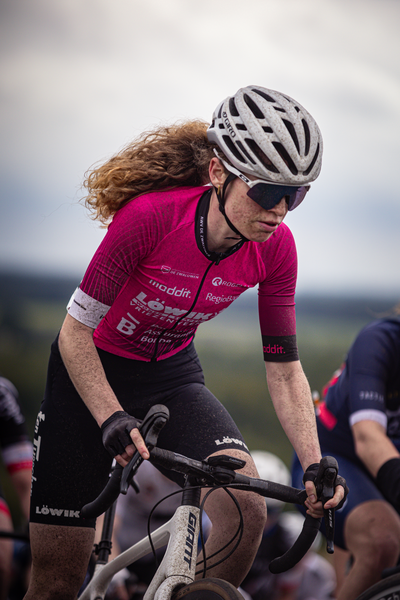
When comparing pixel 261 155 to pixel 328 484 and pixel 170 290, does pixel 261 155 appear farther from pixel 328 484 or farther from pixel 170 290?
pixel 328 484

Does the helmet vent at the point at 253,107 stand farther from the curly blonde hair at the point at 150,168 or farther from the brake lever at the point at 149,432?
the brake lever at the point at 149,432

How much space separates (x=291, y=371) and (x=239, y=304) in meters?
4.88

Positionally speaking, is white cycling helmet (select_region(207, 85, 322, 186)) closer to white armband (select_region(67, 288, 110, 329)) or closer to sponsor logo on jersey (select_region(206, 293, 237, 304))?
sponsor logo on jersey (select_region(206, 293, 237, 304))

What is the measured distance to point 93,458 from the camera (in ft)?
6.93

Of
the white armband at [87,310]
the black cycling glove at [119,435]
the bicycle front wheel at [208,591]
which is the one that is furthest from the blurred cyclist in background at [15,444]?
the bicycle front wheel at [208,591]

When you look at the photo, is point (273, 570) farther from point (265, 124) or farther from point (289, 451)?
point (289, 451)

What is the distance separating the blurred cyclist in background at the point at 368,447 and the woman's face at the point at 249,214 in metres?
1.51

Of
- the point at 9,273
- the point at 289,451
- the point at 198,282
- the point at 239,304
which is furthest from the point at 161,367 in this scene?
the point at 289,451

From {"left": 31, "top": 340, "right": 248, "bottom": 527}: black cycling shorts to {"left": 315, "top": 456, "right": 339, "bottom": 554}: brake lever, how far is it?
0.42 m

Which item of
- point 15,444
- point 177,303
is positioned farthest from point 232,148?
point 15,444

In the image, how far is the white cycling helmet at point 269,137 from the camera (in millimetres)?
1758

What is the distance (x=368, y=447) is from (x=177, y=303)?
4.97 feet

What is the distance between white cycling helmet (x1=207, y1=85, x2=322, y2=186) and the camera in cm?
176

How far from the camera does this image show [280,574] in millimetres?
4191
